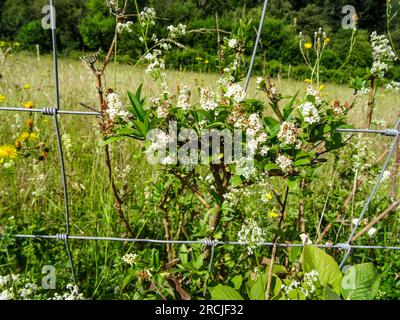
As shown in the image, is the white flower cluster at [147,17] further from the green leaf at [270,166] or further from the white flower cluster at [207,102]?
the green leaf at [270,166]

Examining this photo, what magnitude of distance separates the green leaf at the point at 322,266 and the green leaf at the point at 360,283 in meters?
0.02

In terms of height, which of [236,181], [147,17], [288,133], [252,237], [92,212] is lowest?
[92,212]

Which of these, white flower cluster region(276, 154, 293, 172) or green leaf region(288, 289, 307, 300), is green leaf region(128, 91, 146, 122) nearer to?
white flower cluster region(276, 154, 293, 172)

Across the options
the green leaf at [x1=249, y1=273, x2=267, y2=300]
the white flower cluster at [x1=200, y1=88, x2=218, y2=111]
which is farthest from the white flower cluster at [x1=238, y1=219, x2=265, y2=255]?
the white flower cluster at [x1=200, y1=88, x2=218, y2=111]

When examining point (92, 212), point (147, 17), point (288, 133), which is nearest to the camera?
point (288, 133)

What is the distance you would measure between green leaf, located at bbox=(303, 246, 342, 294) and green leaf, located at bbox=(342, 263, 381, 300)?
24 mm

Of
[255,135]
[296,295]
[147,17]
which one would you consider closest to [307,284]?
[296,295]

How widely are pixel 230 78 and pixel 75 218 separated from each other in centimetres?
85

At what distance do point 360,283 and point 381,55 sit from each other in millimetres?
613

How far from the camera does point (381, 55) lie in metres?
1.07

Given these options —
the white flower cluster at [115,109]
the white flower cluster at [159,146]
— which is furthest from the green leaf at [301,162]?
the white flower cluster at [115,109]

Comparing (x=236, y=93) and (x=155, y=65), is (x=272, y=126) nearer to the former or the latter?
(x=236, y=93)

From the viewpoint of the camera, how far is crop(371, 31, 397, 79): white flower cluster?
1047mm

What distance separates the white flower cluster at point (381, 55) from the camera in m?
1.05
